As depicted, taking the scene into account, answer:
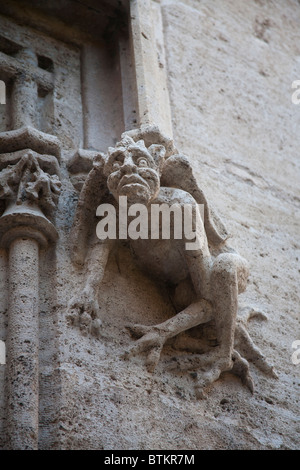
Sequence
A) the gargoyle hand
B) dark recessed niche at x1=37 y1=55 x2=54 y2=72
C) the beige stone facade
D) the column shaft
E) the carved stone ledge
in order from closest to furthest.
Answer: the column shaft < the beige stone facade < the gargoyle hand < the carved stone ledge < dark recessed niche at x1=37 y1=55 x2=54 y2=72

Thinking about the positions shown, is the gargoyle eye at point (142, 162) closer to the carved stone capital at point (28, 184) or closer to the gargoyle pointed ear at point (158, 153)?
the gargoyle pointed ear at point (158, 153)

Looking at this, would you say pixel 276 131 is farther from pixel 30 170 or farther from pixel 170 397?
pixel 170 397

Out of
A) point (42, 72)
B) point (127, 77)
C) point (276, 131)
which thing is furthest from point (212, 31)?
point (42, 72)

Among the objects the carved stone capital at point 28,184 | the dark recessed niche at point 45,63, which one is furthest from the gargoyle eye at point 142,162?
the dark recessed niche at point 45,63

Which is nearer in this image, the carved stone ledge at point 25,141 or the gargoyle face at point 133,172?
the gargoyle face at point 133,172

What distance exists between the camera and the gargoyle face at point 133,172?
319 centimetres

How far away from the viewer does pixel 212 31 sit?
5.18 metres

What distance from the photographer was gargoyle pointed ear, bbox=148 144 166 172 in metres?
3.35

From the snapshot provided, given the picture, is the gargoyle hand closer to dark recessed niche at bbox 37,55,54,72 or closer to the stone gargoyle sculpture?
the stone gargoyle sculpture

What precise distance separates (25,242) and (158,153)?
64 centimetres

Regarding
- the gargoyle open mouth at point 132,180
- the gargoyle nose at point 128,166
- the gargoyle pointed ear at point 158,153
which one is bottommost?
the gargoyle open mouth at point 132,180

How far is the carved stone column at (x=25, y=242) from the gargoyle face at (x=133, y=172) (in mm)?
318

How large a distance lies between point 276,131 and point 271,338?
1636mm

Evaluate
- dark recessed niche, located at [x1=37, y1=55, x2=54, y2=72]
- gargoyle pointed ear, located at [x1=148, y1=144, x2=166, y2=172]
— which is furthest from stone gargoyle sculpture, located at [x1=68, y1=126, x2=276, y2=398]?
dark recessed niche, located at [x1=37, y1=55, x2=54, y2=72]
